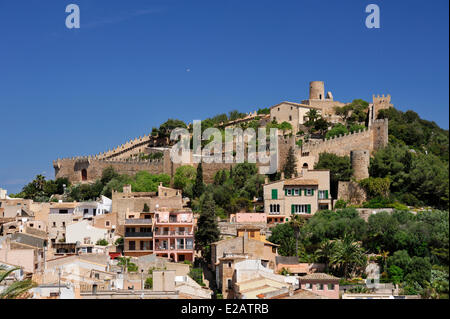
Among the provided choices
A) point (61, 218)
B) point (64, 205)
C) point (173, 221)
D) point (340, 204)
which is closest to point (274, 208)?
point (340, 204)

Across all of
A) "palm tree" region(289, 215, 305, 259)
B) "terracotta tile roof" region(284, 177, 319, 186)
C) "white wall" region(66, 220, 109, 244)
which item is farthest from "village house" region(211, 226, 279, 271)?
"terracotta tile roof" region(284, 177, 319, 186)

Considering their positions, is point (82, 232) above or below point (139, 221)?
below

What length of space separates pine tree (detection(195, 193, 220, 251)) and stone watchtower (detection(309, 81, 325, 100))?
25.2m

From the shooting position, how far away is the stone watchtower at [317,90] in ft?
174

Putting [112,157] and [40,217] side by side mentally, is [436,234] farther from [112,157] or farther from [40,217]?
[112,157]

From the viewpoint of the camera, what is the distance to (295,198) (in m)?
32.8

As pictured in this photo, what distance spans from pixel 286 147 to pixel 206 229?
11.2 m

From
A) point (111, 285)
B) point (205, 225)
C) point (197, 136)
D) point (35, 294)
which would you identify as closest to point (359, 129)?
point (197, 136)

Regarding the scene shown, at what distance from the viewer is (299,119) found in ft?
155

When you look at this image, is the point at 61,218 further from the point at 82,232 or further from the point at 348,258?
the point at 348,258

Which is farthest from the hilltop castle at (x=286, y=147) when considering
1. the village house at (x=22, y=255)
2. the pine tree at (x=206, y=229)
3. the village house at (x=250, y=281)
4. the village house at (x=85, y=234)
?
the village house at (x=22, y=255)

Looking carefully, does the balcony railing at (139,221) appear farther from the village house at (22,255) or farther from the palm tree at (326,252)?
the palm tree at (326,252)

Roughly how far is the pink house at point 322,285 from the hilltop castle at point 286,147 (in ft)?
46.1

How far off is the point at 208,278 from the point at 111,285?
5578 mm
